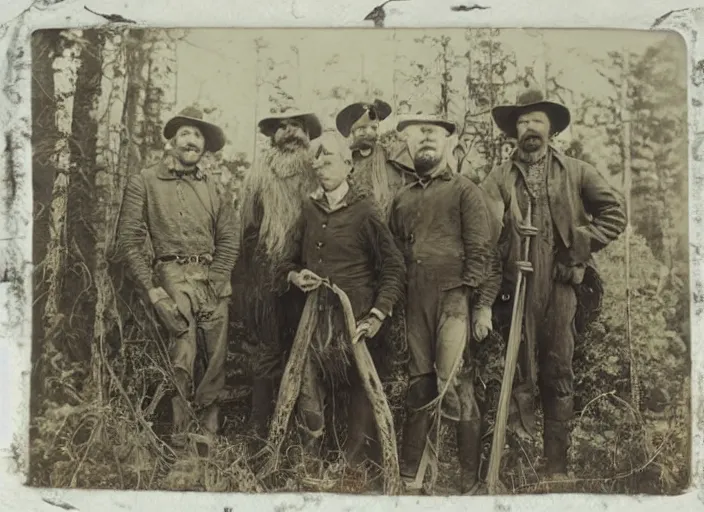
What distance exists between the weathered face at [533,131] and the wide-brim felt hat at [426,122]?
0.35 metres

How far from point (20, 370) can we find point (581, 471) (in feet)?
9.72

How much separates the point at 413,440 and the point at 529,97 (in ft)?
6.17

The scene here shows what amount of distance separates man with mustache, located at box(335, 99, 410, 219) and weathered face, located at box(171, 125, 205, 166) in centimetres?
73

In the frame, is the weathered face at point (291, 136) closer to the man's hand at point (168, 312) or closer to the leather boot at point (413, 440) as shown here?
the man's hand at point (168, 312)

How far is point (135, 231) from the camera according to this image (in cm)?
418

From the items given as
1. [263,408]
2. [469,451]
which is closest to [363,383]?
[263,408]

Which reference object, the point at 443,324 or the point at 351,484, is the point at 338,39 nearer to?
the point at 443,324

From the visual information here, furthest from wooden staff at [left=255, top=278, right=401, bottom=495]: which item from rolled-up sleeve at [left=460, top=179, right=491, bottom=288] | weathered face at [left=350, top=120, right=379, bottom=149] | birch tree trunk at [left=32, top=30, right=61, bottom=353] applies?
birch tree trunk at [left=32, top=30, right=61, bottom=353]

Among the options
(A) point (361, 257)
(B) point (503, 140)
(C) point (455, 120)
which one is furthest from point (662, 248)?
(A) point (361, 257)

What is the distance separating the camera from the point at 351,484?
4.10 m

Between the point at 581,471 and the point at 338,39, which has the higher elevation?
the point at 338,39

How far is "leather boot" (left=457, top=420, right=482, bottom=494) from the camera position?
13.3 ft

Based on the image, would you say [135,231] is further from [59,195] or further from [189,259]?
[59,195]

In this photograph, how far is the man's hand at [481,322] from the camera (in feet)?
13.4
